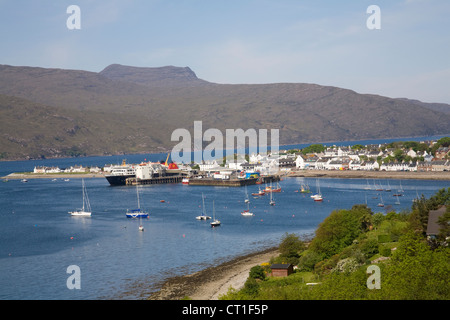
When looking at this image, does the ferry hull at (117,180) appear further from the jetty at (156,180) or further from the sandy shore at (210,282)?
the sandy shore at (210,282)

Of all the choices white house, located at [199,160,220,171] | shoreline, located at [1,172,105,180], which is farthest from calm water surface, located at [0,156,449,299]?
shoreline, located at [1,172,105,180]

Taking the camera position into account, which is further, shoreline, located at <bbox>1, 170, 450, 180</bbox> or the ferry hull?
the ferry hull

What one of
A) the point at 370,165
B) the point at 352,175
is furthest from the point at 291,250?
the point at 370,165

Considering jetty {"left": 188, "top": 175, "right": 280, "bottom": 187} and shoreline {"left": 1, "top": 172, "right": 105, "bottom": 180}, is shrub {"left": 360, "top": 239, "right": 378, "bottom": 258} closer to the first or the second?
jetty {"left": 188, "top": 175, "right": 280, "bottom": 187}

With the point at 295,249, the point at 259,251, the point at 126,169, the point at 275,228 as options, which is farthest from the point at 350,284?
the point at 126,169

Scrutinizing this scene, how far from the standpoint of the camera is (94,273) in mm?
25531

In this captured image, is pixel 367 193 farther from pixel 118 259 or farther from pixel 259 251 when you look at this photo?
pixel 118 259

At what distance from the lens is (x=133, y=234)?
122 ft

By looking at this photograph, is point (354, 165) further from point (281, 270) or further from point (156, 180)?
point (281, 270)

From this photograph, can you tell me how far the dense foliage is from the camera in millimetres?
12844

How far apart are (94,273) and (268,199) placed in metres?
33.8

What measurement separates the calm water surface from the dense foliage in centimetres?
601

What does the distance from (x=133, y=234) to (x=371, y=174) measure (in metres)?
53.0
